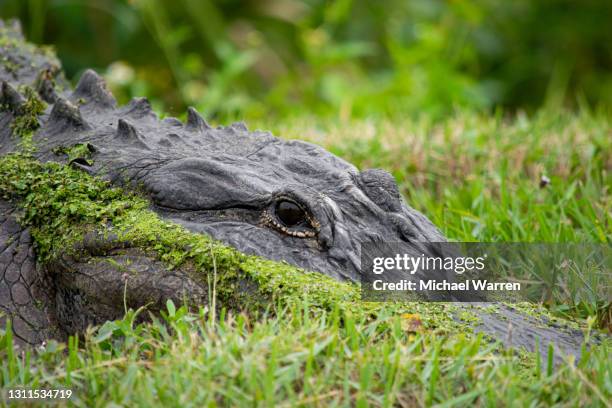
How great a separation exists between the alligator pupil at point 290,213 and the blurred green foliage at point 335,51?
3.85m

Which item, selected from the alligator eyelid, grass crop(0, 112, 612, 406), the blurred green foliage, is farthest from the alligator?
the blurred green foliage

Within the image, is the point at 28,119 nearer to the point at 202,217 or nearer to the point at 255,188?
the point at 202,217

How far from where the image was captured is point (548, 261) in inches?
157

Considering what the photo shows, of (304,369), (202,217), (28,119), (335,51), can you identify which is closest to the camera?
(304,369)

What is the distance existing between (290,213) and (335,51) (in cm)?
517

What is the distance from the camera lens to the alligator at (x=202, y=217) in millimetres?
3180

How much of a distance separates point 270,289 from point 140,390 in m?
0.76

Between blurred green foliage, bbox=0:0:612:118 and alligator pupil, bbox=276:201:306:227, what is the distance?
3850mm

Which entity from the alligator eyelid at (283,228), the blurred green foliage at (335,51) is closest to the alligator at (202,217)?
the alligator eyelid at (283,228)

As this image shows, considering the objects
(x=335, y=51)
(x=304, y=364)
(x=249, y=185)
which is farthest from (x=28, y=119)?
(x=335, y=51)

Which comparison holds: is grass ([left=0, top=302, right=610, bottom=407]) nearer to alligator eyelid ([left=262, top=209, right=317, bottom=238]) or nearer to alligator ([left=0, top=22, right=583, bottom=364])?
alligator ([left=0, top=22, right=583, bottom=364])

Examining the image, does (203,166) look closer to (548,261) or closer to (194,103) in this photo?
(548,261)

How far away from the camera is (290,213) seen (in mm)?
3297

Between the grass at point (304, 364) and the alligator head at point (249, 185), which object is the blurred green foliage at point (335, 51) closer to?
the alligator head at point (249, 185)
